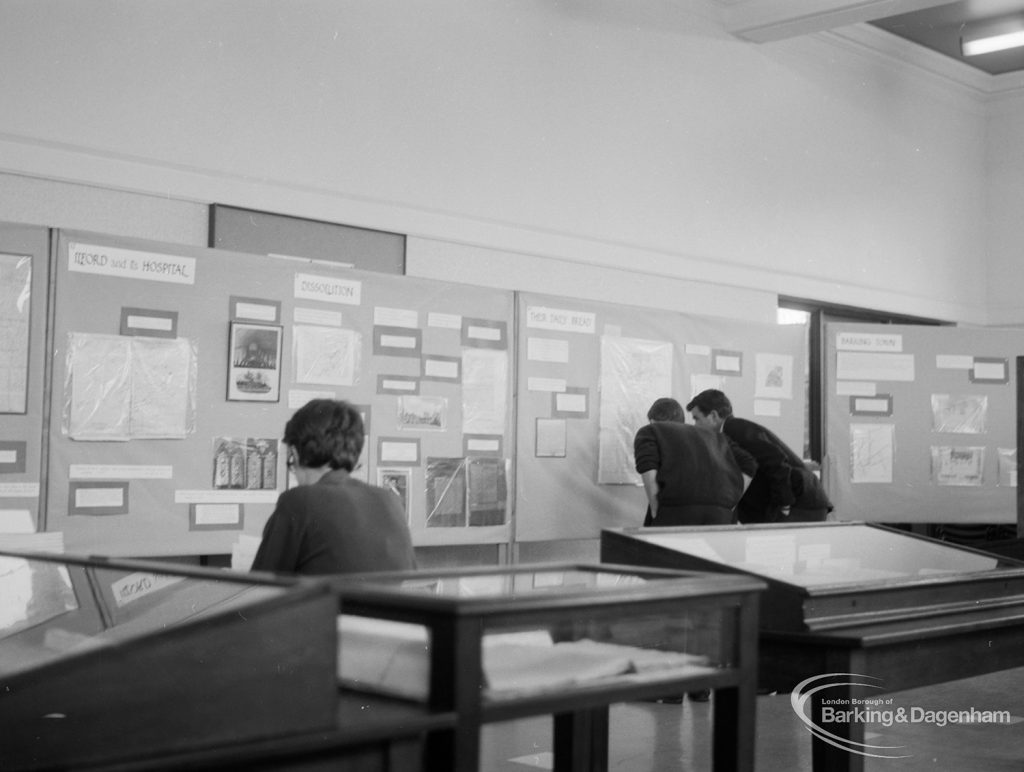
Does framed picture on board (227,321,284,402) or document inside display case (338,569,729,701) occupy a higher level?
framed picture on board (227,321,284,402)

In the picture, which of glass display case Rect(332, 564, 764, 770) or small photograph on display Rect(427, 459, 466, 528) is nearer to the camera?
glass display case Rect(332, 564, 764, 770)

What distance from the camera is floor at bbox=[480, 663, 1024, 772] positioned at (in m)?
4.49

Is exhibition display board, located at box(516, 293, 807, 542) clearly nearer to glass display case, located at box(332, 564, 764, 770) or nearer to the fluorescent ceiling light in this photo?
the fluorescent ceiling light

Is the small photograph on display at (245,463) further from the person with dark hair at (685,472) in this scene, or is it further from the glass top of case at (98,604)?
the glass top of case at (98,604)

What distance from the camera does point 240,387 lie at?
5082 mm

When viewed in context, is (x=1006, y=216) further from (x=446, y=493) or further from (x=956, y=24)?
(x=446, y=493)

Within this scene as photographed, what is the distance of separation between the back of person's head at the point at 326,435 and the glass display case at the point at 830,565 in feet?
2.48

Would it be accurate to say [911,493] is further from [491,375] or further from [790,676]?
[790,676]

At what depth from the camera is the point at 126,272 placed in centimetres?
476

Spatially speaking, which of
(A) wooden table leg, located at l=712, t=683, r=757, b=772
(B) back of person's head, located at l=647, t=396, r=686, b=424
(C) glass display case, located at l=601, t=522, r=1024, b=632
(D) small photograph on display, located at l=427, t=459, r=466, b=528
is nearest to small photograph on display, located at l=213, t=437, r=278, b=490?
(D) small photograph on display, located at l=427, t=459, r=466, b=528

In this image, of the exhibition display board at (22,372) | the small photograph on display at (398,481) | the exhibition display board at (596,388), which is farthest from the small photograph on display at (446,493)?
the exhibition display board at (22,372)

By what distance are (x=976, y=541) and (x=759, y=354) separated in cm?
271

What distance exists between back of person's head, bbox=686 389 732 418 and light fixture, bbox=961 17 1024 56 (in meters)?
3.59

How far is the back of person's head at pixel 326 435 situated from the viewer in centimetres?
324
